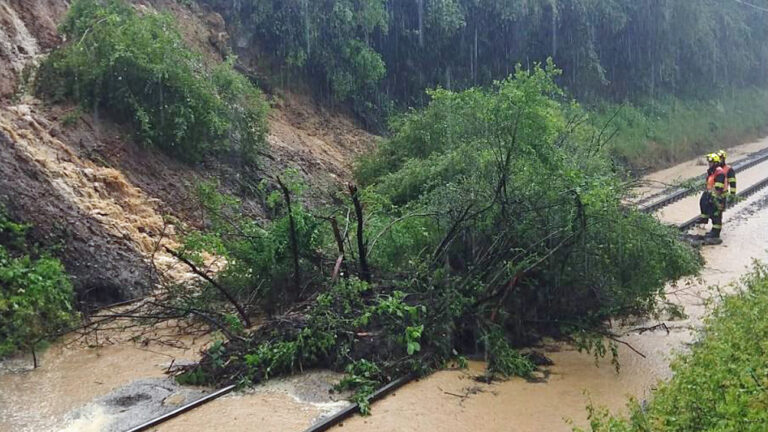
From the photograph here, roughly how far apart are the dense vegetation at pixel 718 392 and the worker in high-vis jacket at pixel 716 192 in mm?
10522

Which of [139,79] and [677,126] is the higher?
[139,79]

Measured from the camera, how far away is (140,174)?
15.2 m

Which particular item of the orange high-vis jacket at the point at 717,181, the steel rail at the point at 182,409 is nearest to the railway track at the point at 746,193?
the orange high-vis jacket at the point at 717,181

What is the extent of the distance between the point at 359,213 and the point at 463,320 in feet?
6.62

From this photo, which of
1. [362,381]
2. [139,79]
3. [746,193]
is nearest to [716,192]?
[746,193]

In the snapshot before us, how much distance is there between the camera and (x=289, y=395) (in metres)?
9.09

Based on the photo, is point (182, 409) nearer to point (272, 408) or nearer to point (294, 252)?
point (272, 408)

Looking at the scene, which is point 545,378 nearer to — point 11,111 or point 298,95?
point 11,111

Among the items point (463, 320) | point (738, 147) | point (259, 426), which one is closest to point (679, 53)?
point (738, 147)

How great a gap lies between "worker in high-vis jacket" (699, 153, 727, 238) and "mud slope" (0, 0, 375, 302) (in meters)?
8.76

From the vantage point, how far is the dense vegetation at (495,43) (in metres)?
23.1

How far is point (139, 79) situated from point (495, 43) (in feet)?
61.3

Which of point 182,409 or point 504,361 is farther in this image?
point 504,361

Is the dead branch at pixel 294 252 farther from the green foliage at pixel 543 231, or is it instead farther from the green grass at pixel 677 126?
the green grass at pixel 677 126
